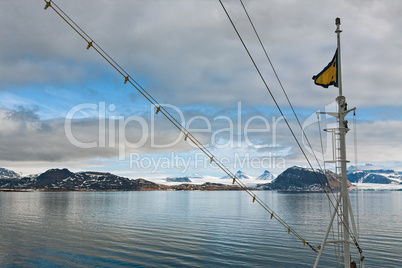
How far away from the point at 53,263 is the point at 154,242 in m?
19.8

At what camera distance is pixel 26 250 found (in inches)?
2042

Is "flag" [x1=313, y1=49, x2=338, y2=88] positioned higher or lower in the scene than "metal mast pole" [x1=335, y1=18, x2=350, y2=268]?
higher

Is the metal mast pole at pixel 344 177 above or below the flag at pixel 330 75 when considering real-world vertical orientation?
below

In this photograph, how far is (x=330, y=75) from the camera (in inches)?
936

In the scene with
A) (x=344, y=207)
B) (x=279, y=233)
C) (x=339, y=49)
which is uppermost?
(x=339, y=49)

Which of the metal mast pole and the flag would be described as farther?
the flag

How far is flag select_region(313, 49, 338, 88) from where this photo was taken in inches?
923

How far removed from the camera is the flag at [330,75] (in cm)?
2345

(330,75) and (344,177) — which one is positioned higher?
(330,75)

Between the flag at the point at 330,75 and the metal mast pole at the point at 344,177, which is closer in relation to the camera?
the metal mast pole at the point at 344,177

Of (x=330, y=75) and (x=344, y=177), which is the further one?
(x=330, y=75)

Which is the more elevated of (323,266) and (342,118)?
(342,118)

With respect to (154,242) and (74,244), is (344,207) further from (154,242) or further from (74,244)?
(74,244)

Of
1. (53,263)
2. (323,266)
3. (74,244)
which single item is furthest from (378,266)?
(74,244)
